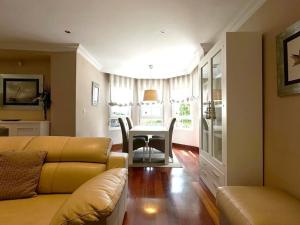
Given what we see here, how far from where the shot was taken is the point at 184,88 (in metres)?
6.62

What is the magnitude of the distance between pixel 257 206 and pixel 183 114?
5.24 metres

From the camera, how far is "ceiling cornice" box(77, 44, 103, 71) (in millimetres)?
4291

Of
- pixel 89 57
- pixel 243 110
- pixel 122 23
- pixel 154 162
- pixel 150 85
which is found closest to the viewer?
pixel 243 110

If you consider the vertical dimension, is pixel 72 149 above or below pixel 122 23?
below

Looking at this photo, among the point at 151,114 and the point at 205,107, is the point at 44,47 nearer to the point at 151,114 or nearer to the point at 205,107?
the point at 205,107

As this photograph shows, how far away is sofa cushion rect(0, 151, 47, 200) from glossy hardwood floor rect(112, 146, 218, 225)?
3.20ft

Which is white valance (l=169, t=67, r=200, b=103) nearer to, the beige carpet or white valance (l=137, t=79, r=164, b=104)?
white valance (l=137, t=79, r=164, b=104)

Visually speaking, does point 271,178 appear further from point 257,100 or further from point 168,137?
point 168,137

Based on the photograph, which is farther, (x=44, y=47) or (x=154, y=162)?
(x=154, y=162)

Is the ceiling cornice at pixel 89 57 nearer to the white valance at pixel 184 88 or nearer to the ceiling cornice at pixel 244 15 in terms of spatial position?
the white valance at pixel 184 88

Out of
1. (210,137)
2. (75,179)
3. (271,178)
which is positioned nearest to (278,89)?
(271,178)

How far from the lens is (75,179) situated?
175cm

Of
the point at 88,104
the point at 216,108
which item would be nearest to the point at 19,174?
the point at 216,108

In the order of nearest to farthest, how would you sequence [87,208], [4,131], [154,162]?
[87,208] < [4,131] < [154,162]
